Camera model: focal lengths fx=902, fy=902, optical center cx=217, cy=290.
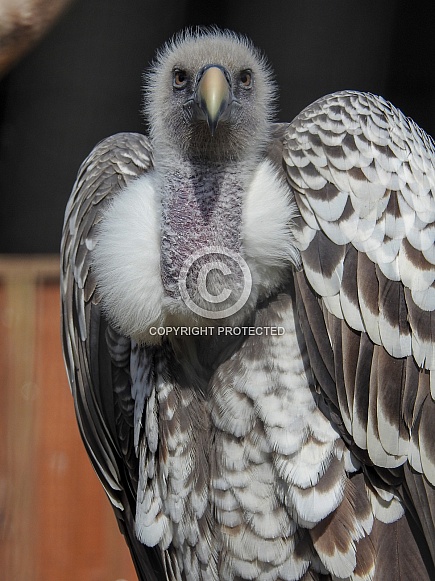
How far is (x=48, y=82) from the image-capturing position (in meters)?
4.48

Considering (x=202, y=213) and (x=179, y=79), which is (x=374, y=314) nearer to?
(x=202, y=213)

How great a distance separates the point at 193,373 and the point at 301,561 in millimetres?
677

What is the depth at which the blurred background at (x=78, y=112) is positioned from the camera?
4320mm

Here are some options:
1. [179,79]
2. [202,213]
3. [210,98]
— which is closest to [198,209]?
[202,213]

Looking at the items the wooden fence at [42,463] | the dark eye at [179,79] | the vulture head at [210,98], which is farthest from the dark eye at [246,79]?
the wooden fence at [42,463]

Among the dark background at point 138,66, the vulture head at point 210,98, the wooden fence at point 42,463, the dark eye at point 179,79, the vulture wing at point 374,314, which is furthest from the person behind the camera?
the wooden fence at point 42,463

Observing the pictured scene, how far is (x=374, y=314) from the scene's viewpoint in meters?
2.61

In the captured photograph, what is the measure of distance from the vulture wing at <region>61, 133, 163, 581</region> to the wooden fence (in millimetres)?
1122

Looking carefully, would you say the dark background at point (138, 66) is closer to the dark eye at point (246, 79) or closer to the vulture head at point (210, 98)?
the vulture head at point (210, 98)

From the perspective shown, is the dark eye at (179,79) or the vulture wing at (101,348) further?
the vulture wing at (101,348)

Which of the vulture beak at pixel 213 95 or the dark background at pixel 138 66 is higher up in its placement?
the dark background at pixel 138 66

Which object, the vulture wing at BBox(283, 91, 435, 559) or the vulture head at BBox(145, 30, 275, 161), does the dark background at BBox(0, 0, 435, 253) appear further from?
the vulture wing at BBox(283, 91, 435, 559)

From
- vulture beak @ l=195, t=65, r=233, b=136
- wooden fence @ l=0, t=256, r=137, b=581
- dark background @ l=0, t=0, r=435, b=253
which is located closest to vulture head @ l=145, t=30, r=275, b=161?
vulture beak @ l=195, t=65, r=233, b=136

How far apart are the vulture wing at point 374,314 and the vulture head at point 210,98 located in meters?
0.33
